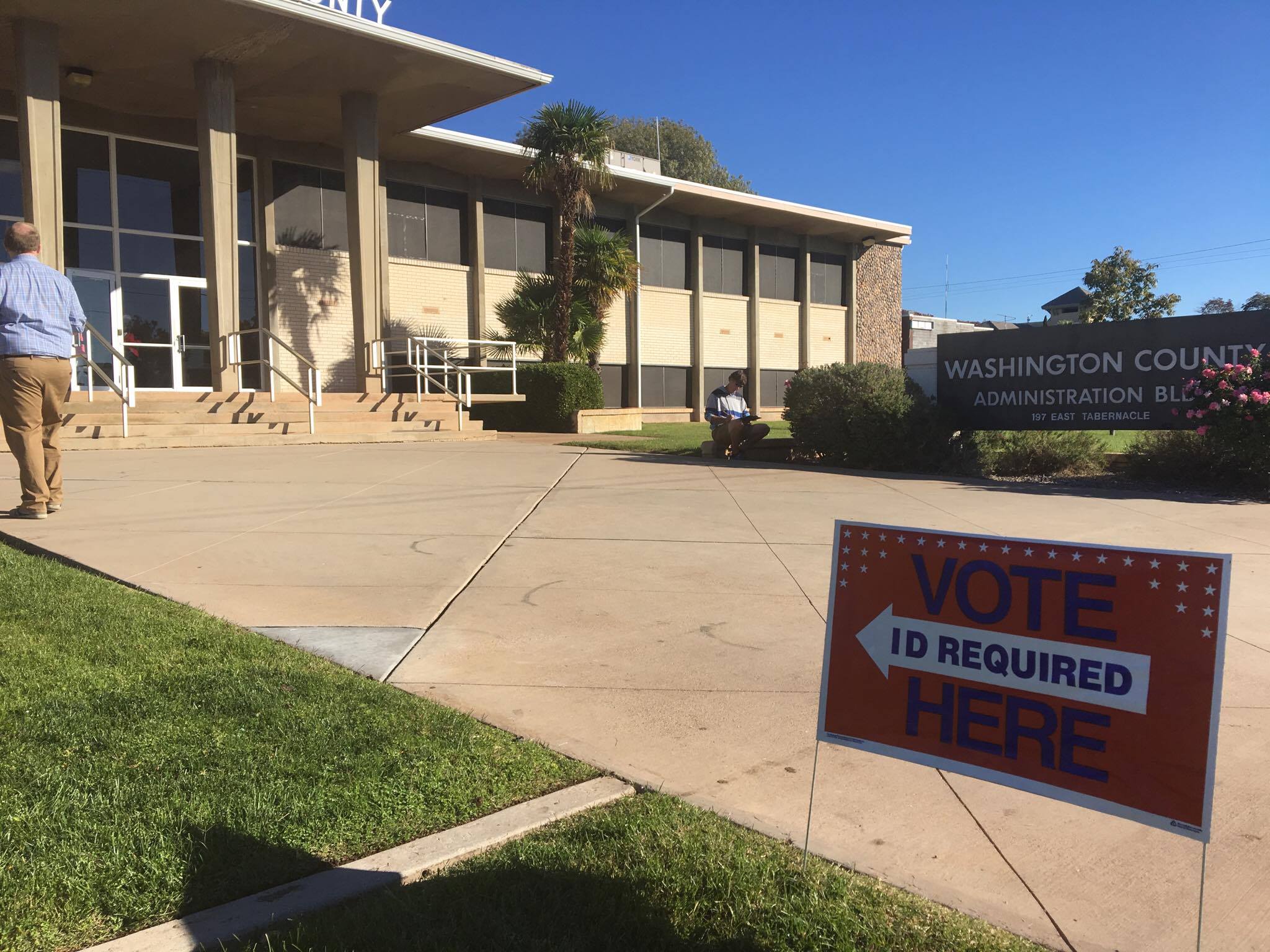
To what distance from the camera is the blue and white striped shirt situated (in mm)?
7082

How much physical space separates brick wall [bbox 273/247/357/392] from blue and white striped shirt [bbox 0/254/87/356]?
607 inches

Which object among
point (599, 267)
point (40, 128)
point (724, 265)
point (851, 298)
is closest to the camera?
Answer: point (40, 128)

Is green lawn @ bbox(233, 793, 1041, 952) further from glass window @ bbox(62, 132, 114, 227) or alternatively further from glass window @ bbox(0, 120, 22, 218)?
glass window @ bbox(62, 132, 114, 227)

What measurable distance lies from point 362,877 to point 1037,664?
1.83 metres

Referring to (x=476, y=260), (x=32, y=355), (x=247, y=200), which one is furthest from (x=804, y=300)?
(x=32, y=355)

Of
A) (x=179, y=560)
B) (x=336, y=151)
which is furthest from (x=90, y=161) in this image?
(x=179, y=560)

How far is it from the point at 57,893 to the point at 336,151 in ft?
77.8

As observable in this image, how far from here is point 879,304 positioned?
128 feet

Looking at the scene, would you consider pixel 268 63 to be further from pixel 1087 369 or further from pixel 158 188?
pixel 1087 369

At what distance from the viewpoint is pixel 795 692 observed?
411 cm

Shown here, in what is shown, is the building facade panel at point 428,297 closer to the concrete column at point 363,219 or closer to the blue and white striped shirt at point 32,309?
the concrete column at point 363,219

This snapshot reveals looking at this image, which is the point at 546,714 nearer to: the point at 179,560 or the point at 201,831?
the point at 201,831

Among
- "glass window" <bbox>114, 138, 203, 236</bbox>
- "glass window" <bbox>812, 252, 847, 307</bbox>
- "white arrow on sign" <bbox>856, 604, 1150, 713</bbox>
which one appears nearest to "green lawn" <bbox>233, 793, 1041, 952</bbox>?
"white arrow on sign" <bbox>856, 604, 1150, 713</bbox>

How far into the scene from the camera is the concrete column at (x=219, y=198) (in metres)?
18.5
